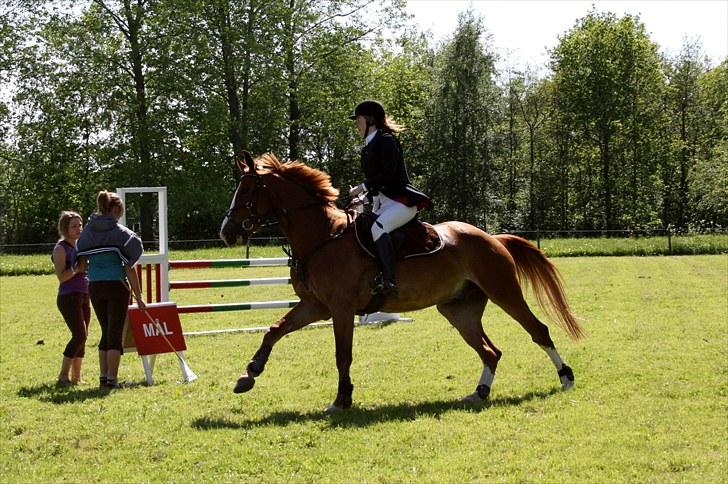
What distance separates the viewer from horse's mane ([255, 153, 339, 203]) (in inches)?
320

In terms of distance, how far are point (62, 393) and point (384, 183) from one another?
4426 millimetres

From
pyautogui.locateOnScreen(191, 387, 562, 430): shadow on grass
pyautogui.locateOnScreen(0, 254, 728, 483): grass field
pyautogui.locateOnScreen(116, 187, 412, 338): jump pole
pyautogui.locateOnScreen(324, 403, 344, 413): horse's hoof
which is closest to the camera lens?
pyautogui.locateOnScreen(0, 254, 728, 483): grass field


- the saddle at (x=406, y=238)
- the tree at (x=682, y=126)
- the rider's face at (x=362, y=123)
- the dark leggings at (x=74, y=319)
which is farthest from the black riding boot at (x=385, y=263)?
the tree at (x=682, y=126)

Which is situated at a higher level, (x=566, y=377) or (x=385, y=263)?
(x=385, y=263)

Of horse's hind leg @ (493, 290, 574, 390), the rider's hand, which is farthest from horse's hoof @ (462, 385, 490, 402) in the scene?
the rider's hand

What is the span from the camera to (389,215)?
773 centimetres

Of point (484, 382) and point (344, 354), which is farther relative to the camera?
point (484, 382)

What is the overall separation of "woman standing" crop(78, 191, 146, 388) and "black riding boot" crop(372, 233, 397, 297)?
3026mm

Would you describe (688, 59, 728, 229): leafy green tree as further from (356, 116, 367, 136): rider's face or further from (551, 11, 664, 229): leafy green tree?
(356, 116, 367, 136): rider's face

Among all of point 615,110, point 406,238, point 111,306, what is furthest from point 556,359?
point 615,110

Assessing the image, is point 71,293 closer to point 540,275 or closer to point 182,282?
point 182,282

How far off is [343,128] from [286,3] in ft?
26.5

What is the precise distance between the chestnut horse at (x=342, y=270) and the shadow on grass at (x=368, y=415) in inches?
7.8

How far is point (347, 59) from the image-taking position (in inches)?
1801
